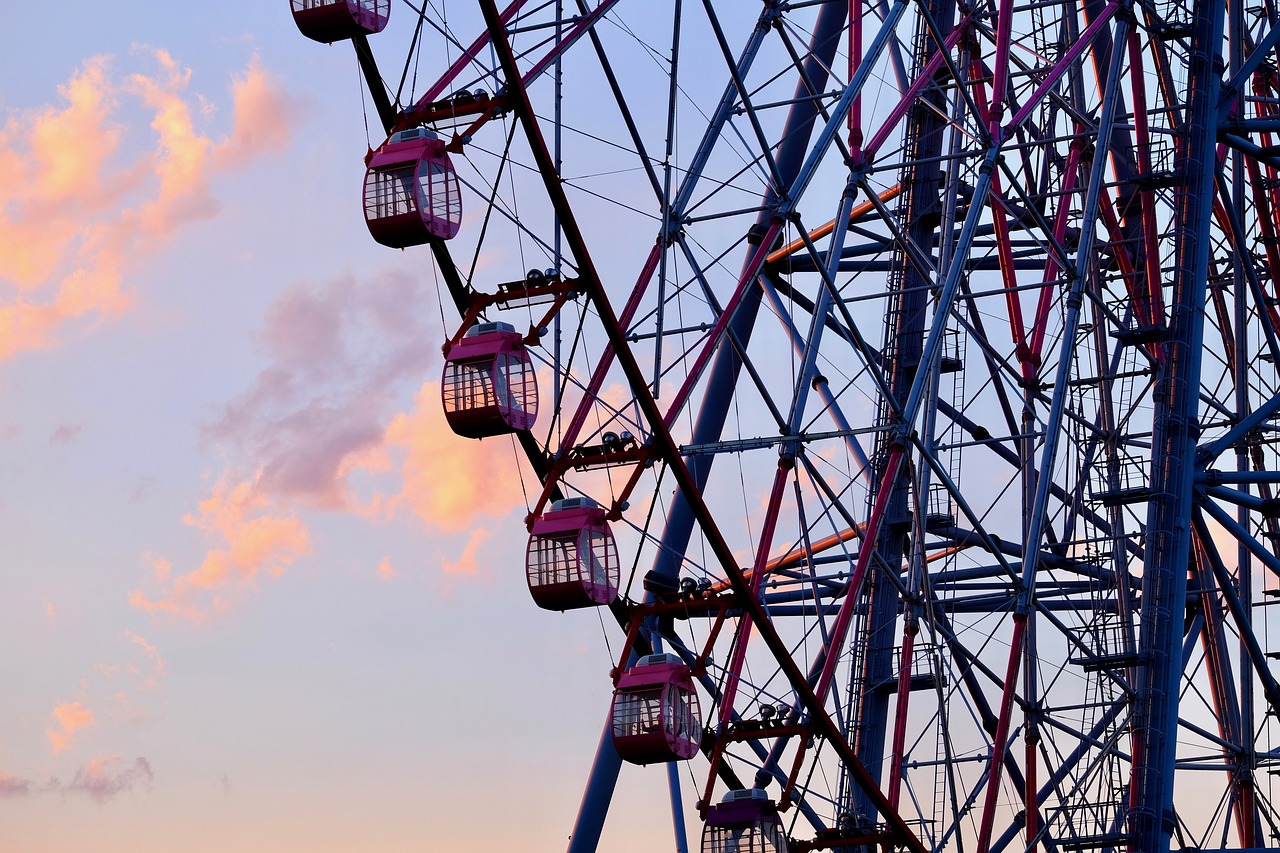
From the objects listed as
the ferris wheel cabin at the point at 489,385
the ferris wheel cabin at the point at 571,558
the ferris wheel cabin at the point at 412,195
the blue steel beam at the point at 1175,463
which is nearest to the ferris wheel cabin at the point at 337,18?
the ferris wheel cabin at the point at 412,195

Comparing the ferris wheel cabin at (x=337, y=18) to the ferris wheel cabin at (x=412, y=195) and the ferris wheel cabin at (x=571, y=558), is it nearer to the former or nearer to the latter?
the ferris wheel cabin at (x=412, y=195)

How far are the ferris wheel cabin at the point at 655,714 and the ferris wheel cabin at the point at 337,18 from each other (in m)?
8.49

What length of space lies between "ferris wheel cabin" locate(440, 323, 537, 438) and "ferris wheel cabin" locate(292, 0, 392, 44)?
4.01m

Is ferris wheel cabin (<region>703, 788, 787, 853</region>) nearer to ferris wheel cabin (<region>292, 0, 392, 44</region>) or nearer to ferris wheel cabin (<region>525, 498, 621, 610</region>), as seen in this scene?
ferris wheel cabin (<region>525, 498, 621, 610</region>)

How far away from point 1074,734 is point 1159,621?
205cm

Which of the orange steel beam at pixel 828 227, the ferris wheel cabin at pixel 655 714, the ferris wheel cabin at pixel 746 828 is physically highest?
the orange steel beam at pixel 828 227

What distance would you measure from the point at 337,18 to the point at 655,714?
922cm

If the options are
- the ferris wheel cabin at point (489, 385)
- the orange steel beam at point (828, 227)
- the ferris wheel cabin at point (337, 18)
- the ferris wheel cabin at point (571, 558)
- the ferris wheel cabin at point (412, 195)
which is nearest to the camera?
the ferris wheel cabin at point (412, 195)

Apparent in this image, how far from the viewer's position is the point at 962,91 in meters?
31.6

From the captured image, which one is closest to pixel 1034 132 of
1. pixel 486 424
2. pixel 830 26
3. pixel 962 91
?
pixel 830 26

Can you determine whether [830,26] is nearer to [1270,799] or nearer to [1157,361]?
[1157,361]

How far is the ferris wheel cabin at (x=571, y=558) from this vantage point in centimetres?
3002

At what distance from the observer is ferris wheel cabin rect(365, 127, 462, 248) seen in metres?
29.4

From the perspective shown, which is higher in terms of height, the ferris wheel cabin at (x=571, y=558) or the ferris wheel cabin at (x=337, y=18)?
the ferris wheel cabin at (x=337, y=18)
